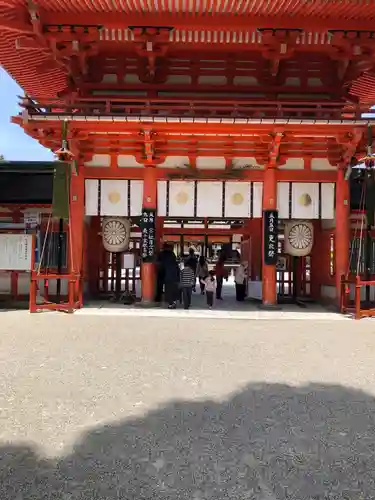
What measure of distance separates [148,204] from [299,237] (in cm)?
463

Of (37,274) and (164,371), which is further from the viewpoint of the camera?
(37,274)

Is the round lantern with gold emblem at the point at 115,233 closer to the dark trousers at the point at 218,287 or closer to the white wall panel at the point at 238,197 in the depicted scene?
the white wall panel at the point at 238,197

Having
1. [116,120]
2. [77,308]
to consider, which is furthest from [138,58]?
[77,308]

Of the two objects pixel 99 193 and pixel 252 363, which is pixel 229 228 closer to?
pixel 99 193

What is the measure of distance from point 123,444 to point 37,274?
7.66 m

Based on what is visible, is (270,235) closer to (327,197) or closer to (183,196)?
(327,197)

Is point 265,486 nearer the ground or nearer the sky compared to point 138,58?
nearer the ground

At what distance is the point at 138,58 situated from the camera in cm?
1096

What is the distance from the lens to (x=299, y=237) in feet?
39.0

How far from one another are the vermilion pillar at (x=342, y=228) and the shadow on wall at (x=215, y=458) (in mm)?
7257

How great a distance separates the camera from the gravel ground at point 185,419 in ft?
9.00

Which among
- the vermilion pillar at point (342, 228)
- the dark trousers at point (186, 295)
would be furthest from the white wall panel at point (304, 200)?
the dark trousers at point (186, 295)

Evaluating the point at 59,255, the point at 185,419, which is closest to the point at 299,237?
the point at 59,255

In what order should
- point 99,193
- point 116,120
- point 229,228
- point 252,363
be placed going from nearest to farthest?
point 252,363 → point 116,120 → point 99,193 → point 229,228
